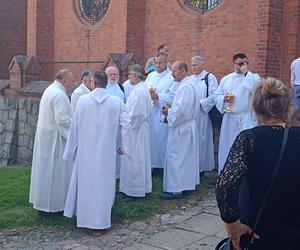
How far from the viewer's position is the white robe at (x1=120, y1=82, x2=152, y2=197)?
23.4 ft

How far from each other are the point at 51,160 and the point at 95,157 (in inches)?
39.5

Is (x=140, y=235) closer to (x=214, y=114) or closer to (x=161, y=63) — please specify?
(x=214, y=114)

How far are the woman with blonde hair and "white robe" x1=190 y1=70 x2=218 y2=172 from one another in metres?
5.44

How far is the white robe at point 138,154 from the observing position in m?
7.14

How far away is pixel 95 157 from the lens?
611cm

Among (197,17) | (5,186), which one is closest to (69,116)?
(5,186)

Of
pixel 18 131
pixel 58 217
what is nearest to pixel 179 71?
pixel 58 217

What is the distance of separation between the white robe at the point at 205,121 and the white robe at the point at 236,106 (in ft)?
0.74

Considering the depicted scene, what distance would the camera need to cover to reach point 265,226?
2770mm

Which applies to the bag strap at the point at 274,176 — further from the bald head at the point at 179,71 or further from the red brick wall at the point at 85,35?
the red brick wall at the point at 85,35

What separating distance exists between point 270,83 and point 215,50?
31.6 ft

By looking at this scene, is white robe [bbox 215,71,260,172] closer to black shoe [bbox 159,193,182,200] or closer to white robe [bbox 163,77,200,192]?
white robe [bbox 163,77,200,192]

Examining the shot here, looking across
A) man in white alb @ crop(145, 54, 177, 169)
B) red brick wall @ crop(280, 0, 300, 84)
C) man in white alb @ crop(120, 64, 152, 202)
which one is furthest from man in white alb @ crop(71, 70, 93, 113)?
red brick wall @ crop(280, 0, 300, 84)

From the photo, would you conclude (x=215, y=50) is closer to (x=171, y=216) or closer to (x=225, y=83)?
(x=225, y=83)
